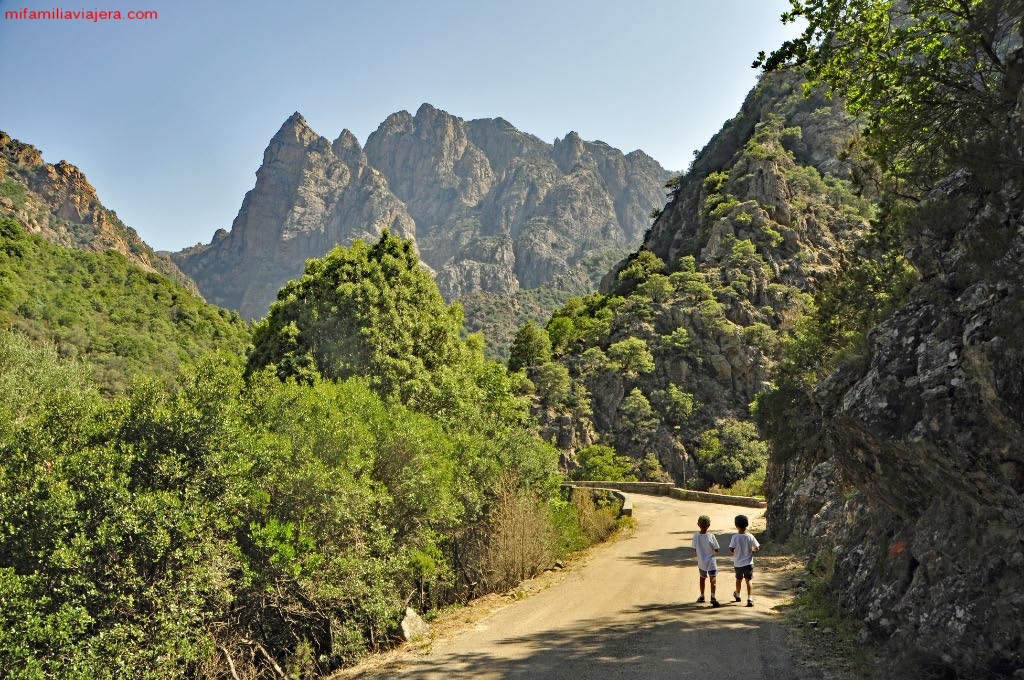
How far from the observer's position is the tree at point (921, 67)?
10.5 m

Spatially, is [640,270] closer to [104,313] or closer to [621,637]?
[104,313]

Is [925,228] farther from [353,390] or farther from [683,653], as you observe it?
[353,390]

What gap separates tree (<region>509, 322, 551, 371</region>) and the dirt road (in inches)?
2574

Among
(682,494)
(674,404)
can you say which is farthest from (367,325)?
(674,404)

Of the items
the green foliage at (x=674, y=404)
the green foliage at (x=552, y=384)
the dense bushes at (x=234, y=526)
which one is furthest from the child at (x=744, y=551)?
the green foliage at (x=674, y=404)

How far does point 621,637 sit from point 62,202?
179 m

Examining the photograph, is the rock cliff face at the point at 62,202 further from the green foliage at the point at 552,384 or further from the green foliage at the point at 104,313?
the green foliage at the point at 552,384

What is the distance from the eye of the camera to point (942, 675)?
6828mm

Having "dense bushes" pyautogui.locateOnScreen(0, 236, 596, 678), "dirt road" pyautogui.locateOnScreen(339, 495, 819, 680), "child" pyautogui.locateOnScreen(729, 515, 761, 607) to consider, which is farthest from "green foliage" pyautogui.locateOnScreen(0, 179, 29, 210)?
"child" pyautogui.locateOnScreen(729, 515, 761, 607)

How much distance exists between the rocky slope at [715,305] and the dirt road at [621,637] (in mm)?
57819

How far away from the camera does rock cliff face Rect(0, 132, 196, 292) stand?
134 metres

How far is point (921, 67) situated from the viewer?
456 inches

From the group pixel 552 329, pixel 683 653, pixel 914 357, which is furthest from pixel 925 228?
pixel 552 329

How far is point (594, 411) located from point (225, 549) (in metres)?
70.7
